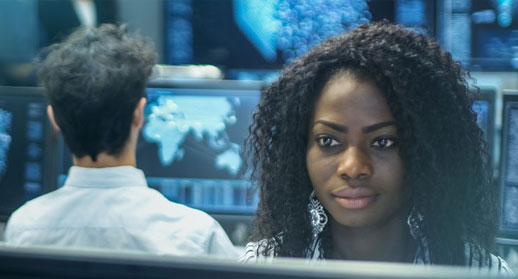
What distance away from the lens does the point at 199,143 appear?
1.47 m

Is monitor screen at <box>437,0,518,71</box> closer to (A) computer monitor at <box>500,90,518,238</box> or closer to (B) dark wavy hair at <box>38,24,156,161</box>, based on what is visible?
(A) computer monitor at <box>500,90,518,238</box>

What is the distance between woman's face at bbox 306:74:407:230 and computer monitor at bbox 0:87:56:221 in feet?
3.25

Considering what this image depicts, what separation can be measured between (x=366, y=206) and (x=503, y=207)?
69 cm

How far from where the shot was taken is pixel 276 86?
852 millimetres

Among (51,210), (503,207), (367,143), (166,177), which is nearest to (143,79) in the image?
(51,210)

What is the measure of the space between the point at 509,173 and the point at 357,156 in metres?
0.71

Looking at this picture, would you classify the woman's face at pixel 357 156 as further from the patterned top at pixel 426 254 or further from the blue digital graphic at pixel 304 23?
the blue digital graphic at pixel 304 23

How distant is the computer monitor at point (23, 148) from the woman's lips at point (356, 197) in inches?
39.7

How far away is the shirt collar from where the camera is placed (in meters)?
1.04

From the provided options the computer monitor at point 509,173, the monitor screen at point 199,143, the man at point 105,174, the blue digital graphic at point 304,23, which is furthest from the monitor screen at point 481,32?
the man at point 105,174

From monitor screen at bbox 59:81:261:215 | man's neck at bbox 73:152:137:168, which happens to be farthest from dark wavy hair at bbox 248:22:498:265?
monitor screen at bbox 59:81:261:215

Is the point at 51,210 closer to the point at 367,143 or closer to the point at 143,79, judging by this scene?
the point at 143,79

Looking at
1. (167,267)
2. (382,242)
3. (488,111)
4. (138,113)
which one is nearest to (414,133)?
(382,242)

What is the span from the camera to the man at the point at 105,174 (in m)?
0.98
